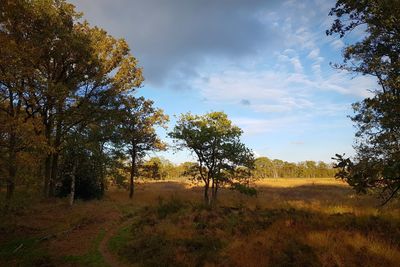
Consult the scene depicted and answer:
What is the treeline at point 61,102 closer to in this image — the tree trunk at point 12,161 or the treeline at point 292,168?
the tree trunk at point 12,161

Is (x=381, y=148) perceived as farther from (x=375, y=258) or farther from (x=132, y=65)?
(x=132, y=65)

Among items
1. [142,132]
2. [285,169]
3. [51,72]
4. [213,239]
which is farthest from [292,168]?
[213,239]

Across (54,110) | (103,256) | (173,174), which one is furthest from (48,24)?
(173,174)

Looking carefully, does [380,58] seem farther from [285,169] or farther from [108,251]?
[285,169]

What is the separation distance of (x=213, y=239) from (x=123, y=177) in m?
20.9

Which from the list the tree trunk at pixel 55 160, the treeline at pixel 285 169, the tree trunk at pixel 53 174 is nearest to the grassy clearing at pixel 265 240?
the tree trunk at pixel 55 160

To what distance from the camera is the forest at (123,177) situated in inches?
415

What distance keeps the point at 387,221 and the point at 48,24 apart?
22108 mm

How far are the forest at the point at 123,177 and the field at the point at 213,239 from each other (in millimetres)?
62

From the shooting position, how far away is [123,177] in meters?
32.5

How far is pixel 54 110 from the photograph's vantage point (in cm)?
2655

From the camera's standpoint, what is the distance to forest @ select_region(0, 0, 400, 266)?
10547 millimetres

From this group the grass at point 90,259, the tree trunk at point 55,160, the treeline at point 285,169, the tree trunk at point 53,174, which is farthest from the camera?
the treeline at point 285,169

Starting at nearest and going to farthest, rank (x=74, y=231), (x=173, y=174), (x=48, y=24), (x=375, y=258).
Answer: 1. (x=375, y=258)
2. (x=74, y=231)
3. (x=48, y=24)
4. (x=173, y=174)
